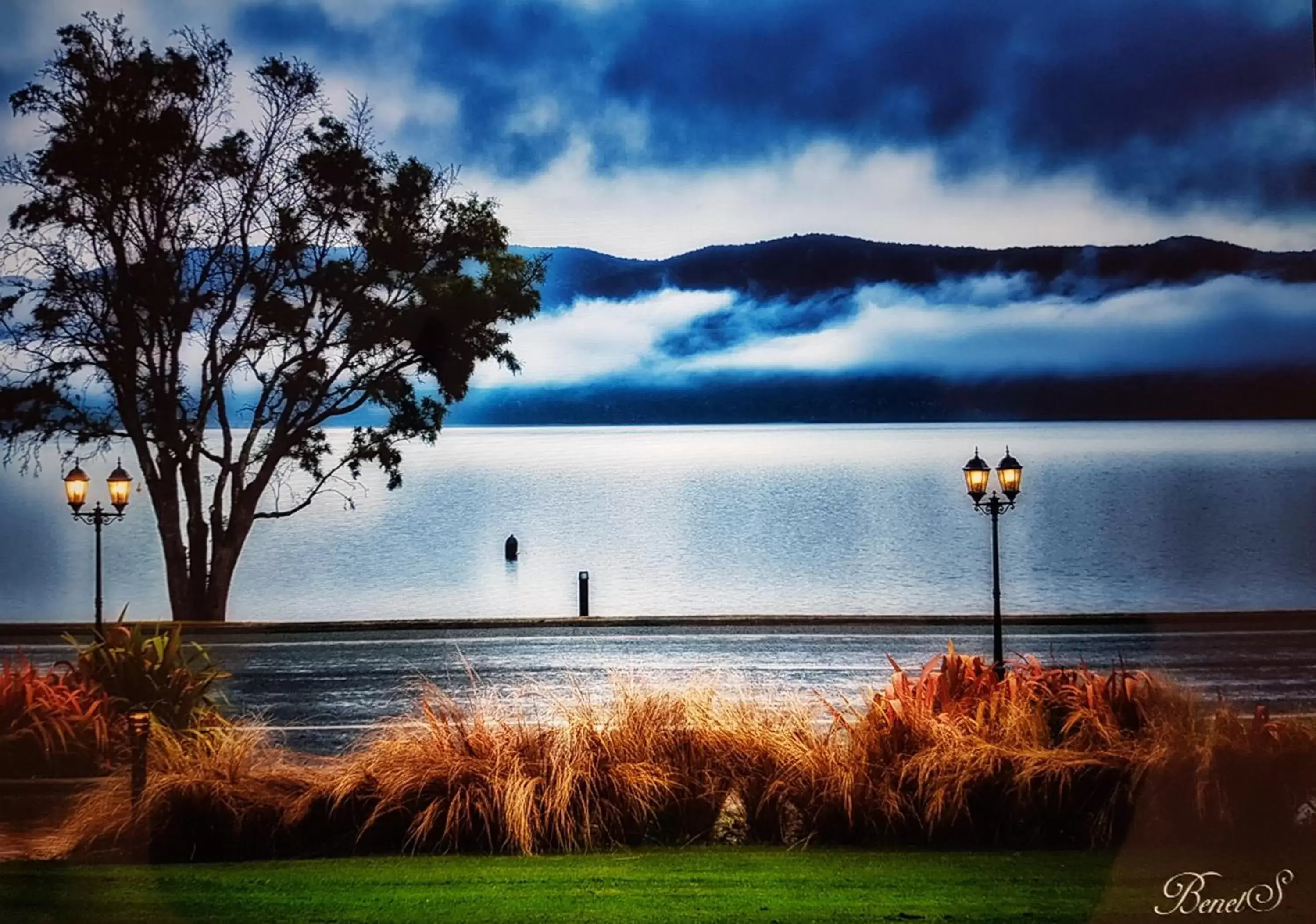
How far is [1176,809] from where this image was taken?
810 cm

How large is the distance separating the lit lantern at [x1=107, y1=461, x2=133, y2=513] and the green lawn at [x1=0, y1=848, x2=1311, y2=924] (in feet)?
47.3

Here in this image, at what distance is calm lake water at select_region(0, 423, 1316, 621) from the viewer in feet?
157

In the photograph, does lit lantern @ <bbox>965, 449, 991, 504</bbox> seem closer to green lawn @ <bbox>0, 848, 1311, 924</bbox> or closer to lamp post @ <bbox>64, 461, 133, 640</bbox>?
green lawn @ <bbox>0, 848, 1311, 924</bbox>

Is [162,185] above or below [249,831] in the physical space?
above

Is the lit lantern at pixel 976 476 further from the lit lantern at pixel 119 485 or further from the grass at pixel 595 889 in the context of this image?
the lit lantern at pixel 119 485

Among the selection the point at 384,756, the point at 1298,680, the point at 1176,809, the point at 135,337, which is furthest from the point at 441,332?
the point at 1176,809

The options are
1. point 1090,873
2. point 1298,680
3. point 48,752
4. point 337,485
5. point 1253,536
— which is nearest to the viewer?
point 1090,873

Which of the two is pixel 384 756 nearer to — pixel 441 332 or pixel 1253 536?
pixel 441 332

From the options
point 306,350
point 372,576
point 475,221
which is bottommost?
point 372,576

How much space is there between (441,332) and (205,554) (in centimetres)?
741
